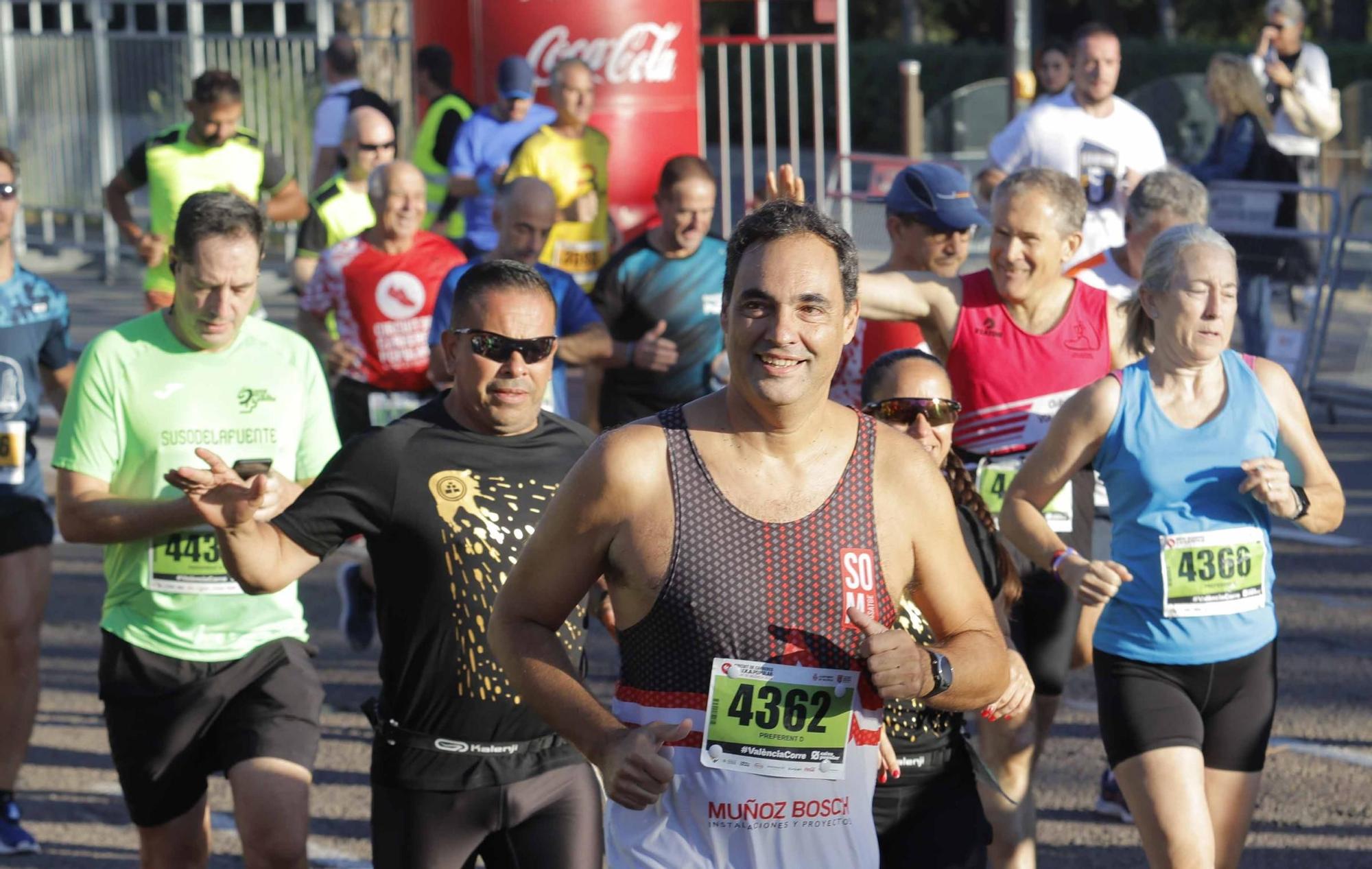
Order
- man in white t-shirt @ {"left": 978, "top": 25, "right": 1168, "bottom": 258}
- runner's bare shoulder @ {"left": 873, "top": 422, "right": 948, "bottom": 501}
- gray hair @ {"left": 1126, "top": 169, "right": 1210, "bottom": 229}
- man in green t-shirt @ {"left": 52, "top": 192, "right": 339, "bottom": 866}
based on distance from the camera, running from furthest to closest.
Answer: man in white t-shirt @ {"left": 978, "top": 25, "right": 1168, "bottom": 258} < gray hair @ {"left": 1126, "top": 169, "right": 1210, "bottom": 229} < man in green t-shirt @ {"left": 52, "top": 192, "right": 339, "bottom": 866} < runner's bare shoulder @ {"left": 873, "top": 422, "right": 948, "bottom": 501}

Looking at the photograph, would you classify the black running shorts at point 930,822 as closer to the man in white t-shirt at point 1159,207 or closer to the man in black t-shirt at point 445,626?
the man in black t-shirt at point 445,626

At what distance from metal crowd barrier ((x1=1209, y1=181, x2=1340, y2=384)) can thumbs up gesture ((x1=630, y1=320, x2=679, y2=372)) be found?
17.6ft

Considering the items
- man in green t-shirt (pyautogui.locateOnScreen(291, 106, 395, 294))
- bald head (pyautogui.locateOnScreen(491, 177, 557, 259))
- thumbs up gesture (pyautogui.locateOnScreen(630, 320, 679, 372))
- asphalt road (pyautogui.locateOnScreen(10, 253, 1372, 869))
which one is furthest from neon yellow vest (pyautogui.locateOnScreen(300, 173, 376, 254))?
thumbs up gesture (pyautogui.locateOnScreen(630, 320, 679, 372))

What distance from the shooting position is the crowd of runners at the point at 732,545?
119 inches

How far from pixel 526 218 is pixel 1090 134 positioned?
3.50 m

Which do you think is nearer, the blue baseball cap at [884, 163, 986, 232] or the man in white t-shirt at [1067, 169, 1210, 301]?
the blue baseball cap at [884, 163, 986, 232]

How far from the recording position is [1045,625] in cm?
543

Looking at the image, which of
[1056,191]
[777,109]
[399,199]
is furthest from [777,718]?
[777,109]


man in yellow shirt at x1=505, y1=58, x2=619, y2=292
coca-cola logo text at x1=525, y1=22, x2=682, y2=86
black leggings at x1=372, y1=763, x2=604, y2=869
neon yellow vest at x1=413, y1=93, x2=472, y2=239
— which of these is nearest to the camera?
black leggings at x1=372, y1=763, x2=604, y2=869

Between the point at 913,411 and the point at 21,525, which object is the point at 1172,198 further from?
the point at 21,525

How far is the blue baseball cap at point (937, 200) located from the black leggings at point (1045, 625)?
3.62ft

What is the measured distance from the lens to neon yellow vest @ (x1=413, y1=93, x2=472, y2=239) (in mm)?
11117

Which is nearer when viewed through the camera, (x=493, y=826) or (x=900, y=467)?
(x=900, y=467)

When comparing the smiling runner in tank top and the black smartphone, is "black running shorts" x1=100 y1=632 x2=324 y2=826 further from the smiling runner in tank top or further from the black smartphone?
the smiling runner in tank top
